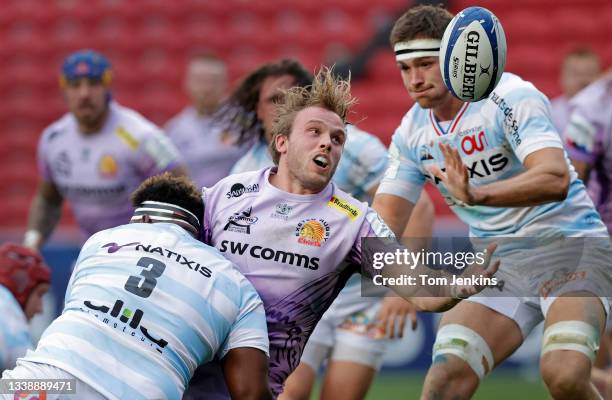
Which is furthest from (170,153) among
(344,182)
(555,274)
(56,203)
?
(555,274)

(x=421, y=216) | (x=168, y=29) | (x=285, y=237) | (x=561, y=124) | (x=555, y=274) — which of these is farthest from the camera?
(x=168, y=29)

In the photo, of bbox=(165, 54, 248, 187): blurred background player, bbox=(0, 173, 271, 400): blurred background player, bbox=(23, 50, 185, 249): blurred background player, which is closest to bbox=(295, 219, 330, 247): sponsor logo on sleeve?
bbox=(0, 173, 271, 400): blurred background player

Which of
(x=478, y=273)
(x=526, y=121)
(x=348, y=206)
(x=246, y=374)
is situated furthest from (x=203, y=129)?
(x=478, y=273)

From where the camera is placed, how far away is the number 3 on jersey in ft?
13.8

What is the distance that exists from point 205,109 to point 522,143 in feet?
20.4

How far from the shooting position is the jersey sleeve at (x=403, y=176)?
5.41 m

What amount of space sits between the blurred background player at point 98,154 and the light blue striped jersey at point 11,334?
304cm

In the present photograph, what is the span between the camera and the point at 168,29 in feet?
45.0

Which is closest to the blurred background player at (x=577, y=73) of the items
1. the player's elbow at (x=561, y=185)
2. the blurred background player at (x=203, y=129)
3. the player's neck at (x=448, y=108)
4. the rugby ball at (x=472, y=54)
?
the blurred background player at (x=203, y=129)

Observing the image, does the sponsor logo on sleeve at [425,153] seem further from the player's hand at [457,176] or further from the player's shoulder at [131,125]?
the player's shoulder at [131,125]

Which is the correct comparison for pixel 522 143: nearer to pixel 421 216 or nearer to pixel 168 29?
pixel 421 216

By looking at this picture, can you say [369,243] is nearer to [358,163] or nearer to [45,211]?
[358,163]

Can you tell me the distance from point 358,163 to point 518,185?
70.8 inches

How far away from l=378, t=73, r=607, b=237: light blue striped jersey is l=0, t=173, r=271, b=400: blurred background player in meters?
1.29
